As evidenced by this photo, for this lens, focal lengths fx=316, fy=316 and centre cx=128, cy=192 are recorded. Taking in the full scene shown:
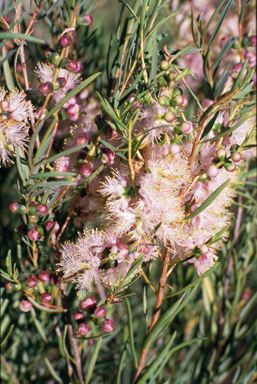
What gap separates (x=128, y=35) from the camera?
423 millimetres

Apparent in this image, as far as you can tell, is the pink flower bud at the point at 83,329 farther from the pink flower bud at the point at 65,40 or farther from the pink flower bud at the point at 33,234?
the pink flower bud at the point at 65,40

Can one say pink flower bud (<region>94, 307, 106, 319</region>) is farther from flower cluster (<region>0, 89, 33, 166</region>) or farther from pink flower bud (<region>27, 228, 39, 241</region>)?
flower cluster (<region>0, 89, 33, 166</region>)

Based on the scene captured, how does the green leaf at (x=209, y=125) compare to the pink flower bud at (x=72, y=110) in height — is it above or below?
above

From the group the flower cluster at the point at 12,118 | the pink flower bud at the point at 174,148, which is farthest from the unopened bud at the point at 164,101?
the flower cluster at the point at 12,118

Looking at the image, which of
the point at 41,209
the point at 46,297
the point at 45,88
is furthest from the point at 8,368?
the point at 45,88

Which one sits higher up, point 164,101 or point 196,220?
point 164,101

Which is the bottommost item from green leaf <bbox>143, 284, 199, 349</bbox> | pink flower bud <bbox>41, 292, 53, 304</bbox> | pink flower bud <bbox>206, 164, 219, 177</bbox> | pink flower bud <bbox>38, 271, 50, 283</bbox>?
pink flower bud <bbox>41, 292, 53, 304</bbox>

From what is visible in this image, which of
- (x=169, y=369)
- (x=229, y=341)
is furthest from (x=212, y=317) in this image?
(x=169, y=369)

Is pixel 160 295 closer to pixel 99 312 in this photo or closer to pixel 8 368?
pixel 99 312

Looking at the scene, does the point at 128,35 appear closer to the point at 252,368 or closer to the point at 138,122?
the point at 138,122

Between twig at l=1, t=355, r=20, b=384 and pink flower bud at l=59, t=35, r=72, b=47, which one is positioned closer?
pink flower bud at l=59, t=35, r=72, b=47

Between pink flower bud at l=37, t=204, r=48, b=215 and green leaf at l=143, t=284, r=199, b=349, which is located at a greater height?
pink flower bud at l=37, t=204, r=48, b=215

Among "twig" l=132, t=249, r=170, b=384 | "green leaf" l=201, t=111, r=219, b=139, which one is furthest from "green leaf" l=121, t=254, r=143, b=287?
"green leaf" l=201, t=111, r=219, b=139

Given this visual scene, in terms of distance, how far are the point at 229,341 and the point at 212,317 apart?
50 mm
